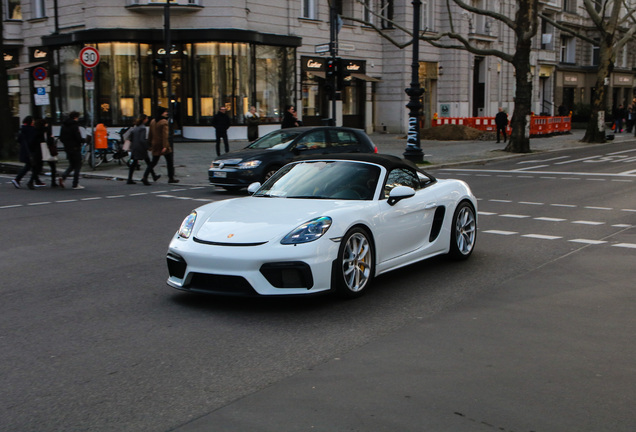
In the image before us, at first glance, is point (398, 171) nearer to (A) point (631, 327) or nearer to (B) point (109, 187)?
(A) point (631, 327)

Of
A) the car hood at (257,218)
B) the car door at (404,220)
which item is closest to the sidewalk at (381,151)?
the car door at (404,220)

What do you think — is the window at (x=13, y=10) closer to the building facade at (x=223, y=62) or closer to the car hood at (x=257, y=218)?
the building facade at (x=223, y=62)

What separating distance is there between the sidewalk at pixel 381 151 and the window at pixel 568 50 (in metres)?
23.0

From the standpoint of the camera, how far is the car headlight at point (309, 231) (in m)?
6.57

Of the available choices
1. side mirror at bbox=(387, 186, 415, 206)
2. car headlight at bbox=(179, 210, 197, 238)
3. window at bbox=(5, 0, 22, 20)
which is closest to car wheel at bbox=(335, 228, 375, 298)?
side mirror at bbox=(387, 186, 415, 206)

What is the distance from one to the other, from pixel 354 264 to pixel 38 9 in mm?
35311

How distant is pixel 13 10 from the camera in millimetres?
38625

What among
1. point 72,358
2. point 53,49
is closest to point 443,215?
point 72,358

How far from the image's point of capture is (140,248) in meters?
9.88

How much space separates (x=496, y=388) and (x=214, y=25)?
30514 mm

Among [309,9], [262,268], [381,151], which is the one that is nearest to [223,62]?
[309,9]

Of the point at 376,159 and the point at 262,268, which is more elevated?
the point at 376,159

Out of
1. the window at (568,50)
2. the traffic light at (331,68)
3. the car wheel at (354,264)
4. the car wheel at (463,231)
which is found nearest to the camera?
the car wheel at (354,264)

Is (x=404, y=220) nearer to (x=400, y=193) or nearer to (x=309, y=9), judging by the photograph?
(x=400, y=193)
